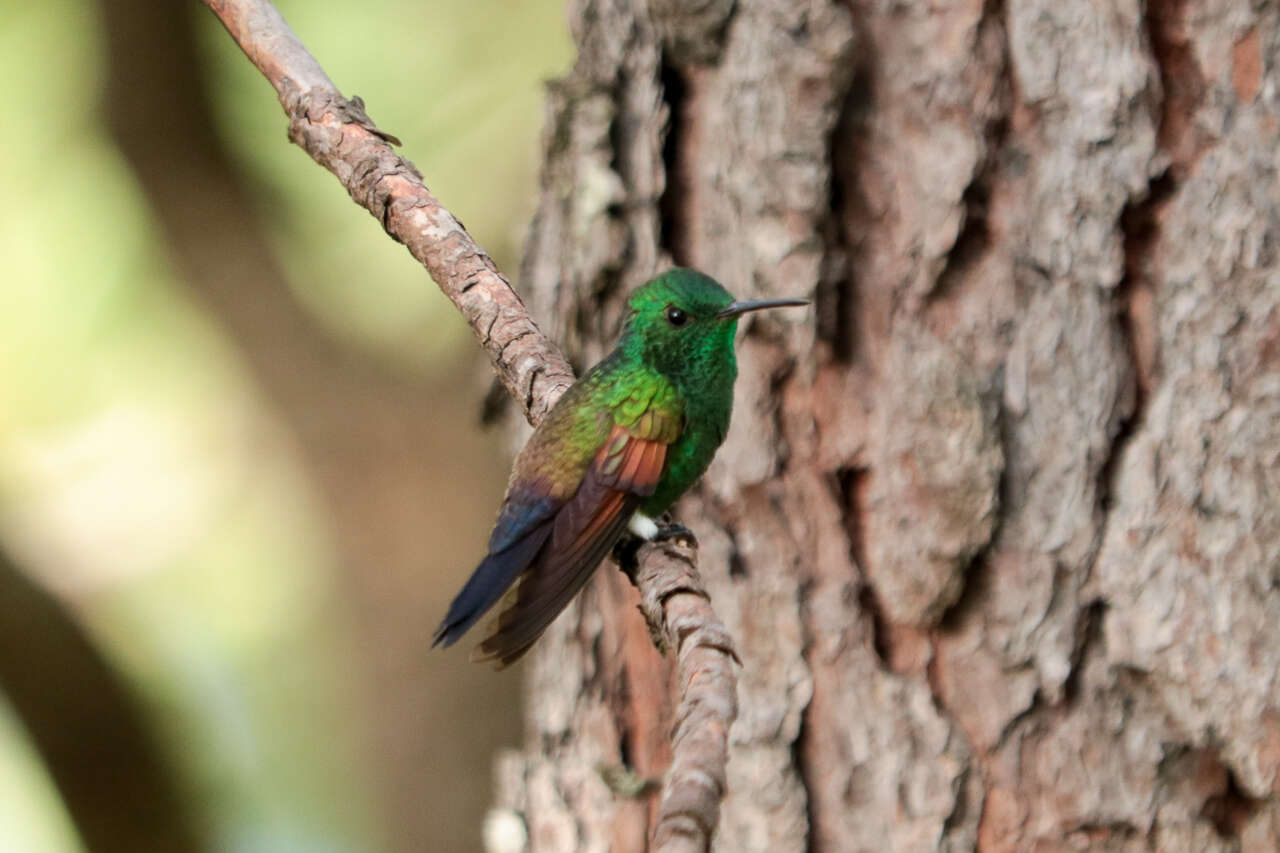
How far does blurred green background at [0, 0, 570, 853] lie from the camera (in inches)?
156

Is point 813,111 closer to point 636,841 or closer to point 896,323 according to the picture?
point 896,323

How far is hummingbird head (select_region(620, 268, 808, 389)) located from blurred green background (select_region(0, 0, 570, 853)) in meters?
1.42

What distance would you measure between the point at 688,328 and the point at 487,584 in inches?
26.7

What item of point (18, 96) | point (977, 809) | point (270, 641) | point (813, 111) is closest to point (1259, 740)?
point (977, 809)

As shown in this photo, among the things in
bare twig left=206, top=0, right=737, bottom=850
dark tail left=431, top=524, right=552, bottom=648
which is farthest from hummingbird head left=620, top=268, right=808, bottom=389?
dark tail left=431, top=524, right=552, bottom=648

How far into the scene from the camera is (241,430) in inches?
176

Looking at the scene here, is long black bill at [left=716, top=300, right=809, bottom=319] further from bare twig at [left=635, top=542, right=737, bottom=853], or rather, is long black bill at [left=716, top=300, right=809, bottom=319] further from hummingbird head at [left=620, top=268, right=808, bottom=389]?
bare twig at [left=635, top=542, right=737, bottom=853]

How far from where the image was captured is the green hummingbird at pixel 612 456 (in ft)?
6.40

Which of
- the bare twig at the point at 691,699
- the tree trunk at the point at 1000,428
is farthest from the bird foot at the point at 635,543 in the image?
the tree trunk at the point at 1000,428

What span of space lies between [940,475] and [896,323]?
36cm

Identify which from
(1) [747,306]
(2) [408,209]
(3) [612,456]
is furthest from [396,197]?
(1) [747,306]

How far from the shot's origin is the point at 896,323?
8.77ft

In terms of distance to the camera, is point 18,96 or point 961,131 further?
point 18,96

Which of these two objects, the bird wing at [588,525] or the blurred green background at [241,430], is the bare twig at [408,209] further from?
the blurred green background at [241,430]
